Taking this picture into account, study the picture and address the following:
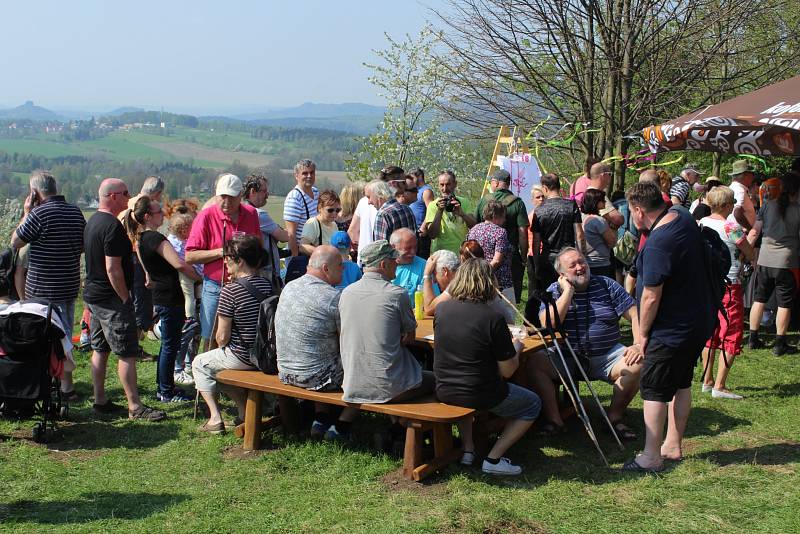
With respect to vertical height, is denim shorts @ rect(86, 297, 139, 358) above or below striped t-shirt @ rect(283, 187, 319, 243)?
below

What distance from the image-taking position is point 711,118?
266 inches

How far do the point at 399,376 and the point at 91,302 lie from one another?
8.57 ft

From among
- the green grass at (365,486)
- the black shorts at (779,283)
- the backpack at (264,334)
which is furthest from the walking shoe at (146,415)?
the black shorts at (779,283)

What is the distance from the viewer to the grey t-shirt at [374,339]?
4.78 meters

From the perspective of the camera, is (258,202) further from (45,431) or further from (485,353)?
(485,353)

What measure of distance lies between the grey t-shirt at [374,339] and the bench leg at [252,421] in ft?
2.49

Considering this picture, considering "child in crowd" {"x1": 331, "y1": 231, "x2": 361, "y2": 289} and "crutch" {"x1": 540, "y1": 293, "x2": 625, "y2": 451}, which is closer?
"crutch" {"x1": 540, "y1": 293, "x2": 625, "y2": 451}

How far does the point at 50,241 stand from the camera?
20.2ft

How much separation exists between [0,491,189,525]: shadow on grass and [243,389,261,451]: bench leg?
0.80 meters

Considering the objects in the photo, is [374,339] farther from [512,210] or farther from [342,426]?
[512,210]

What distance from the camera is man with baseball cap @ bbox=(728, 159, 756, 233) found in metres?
7.66

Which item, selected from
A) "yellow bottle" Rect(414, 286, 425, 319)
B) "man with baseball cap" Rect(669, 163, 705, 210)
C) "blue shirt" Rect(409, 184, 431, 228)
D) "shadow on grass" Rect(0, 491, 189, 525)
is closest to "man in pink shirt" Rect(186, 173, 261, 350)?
"yellow bottle" Rect(414, 286, 425, 319)

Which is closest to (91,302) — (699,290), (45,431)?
(45,431)

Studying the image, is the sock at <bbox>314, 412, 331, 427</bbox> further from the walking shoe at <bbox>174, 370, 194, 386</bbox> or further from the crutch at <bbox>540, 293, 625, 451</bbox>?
the walking shoe at <bbox>174, 370, 194, 386</bbox>
